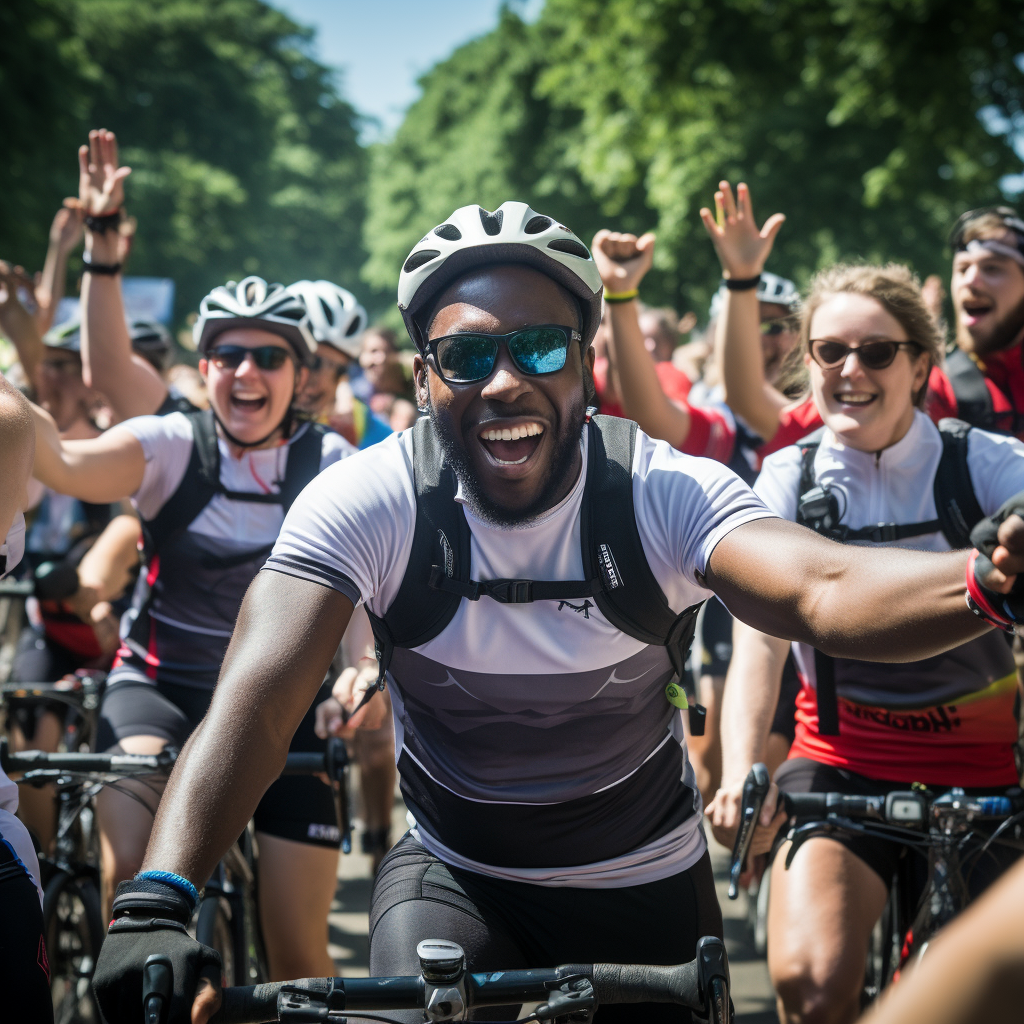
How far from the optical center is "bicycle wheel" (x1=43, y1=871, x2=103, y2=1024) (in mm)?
3959

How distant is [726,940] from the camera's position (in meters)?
5.61

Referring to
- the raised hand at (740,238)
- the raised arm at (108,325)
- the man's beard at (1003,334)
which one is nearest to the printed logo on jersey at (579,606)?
the raised hand at (740,238)

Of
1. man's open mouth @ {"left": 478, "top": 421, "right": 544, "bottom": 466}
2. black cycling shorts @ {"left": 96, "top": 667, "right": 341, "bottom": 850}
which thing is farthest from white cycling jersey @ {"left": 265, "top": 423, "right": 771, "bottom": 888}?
black cycling shorts @ {"left": 96, "top": 667, "right": 341, "bottom": 850}

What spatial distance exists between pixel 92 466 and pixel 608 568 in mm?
2279

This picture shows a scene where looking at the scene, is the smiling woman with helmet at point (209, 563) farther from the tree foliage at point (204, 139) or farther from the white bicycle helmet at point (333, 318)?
the tree foliage at point (204, 139)

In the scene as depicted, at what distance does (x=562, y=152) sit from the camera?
33594 mm

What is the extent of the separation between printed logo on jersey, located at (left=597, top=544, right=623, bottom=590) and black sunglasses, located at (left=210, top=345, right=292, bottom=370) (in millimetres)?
2354

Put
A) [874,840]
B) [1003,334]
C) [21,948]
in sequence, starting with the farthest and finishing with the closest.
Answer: [1003,334] → [874,840] → [21,948]

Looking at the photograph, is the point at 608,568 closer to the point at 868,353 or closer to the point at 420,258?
the point at 420,258

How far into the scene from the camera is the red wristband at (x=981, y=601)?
68.7 inches

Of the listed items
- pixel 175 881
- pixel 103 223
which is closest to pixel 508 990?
pixel 175 881

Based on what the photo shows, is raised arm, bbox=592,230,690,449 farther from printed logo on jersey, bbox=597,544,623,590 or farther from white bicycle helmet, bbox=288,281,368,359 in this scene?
printed logo on jersey, bbox=597,544,623,590

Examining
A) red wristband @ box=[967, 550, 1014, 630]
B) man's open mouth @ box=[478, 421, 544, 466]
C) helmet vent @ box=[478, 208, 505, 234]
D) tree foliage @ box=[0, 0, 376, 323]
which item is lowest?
red wristband @ box=[967, 550, 1014, 630]

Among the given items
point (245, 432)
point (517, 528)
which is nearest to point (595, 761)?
point (517, 528)
